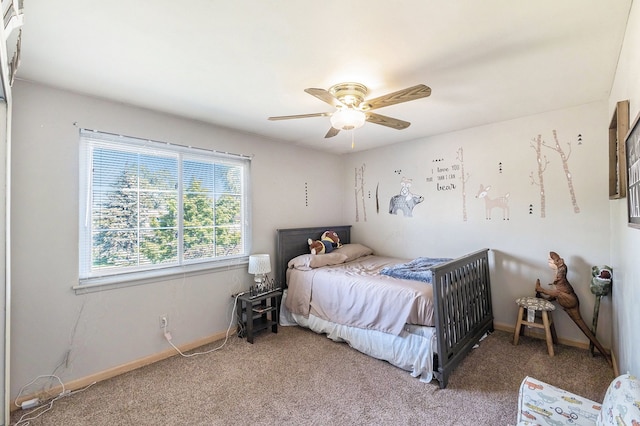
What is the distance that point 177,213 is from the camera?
2.90 metres

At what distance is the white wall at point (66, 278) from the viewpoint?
210 cm

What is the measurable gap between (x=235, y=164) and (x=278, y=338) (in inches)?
77.8

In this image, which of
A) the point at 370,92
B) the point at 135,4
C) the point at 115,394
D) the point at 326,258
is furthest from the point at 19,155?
the point at 326,258

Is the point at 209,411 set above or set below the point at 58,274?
below

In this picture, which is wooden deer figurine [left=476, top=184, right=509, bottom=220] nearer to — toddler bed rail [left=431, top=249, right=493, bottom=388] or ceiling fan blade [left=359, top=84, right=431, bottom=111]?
toddler bed rail [left=431, top=249, right=493, bottom=388]

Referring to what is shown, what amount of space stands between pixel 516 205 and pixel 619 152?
136 centimetres

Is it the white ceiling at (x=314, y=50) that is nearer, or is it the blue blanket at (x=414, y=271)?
the white ceiling at (x=314, y=50)

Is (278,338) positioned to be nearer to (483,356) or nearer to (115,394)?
(115,394)

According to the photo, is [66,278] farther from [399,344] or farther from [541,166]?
[541,166]

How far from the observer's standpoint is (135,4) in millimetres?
1395

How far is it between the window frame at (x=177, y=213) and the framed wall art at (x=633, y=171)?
3099 mm

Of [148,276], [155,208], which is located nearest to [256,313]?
[148,276]

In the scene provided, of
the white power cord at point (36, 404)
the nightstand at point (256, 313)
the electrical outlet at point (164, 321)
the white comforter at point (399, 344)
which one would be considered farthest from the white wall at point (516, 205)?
the white power cord at point (36, 404)

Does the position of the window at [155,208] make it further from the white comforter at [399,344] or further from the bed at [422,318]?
the white comforter at [399,344]
